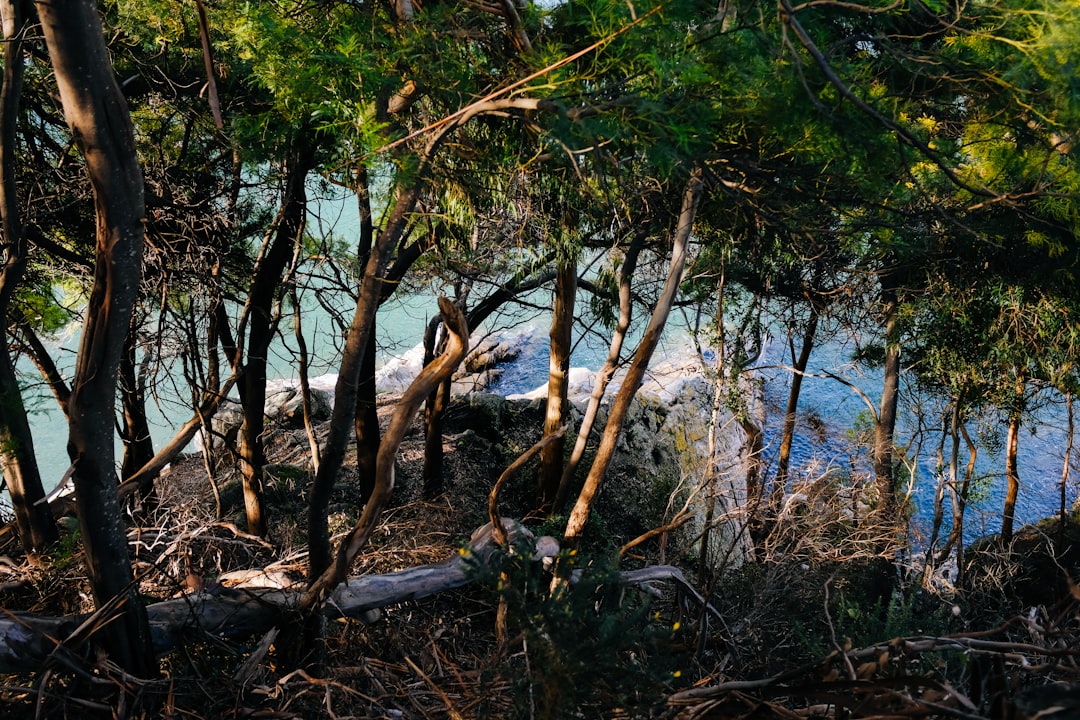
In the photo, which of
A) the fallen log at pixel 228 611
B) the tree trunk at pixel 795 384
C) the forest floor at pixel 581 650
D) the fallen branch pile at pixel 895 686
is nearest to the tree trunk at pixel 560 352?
the forest floor at pixel 581 650

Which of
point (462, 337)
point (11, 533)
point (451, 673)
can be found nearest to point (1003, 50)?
point (462, 337)

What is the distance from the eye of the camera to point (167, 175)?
541cm

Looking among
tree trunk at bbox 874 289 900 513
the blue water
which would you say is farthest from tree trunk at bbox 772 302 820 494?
tree trunk at bbox 874 289 900 513

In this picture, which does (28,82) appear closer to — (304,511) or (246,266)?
(246,266)

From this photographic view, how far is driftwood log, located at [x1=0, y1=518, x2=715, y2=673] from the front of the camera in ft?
7.75

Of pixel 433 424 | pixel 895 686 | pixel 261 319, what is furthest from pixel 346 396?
pixel 433 424

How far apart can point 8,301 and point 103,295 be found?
1782 mm

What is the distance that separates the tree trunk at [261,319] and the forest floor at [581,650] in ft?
1.79

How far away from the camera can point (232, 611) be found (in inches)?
117

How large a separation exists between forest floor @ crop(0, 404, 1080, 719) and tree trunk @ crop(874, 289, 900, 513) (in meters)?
0.94

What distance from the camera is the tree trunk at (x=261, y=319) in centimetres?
586

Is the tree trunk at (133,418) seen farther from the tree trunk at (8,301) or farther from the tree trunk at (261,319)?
the tree trunk at (8,301)

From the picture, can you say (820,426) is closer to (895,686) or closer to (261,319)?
(261,319)

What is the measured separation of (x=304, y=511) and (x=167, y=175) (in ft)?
11.7
